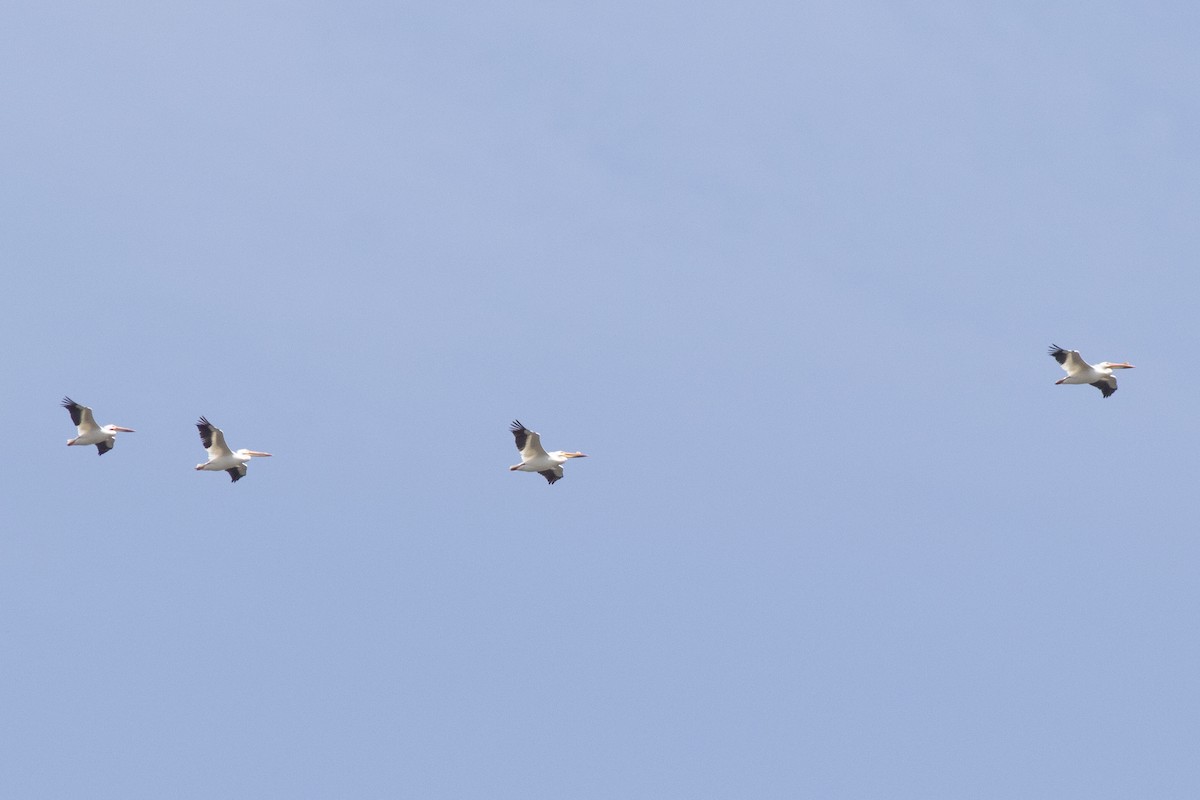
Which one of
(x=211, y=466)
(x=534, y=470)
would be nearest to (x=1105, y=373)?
(x=534, y=470)

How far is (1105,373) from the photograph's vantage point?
6544 cm

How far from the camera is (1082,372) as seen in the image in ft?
214

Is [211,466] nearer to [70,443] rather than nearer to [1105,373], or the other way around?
[70,443]

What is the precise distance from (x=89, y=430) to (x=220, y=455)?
2.83 m

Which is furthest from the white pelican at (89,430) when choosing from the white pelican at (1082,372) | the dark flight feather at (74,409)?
the white pelican at (1082,372)

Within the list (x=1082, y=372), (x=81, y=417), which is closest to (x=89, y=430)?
(x=81, y=417)

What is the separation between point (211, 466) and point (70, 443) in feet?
9.94

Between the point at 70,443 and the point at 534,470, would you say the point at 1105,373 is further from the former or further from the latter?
the point at 70,443

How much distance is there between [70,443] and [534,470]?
916cm

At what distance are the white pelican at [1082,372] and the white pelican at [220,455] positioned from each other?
15.1 metres

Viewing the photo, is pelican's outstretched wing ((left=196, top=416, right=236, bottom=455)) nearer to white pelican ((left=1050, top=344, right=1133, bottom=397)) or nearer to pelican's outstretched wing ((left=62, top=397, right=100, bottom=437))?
pelican's outstretched wing ((left=62, top=397, right=100, bottom=437))

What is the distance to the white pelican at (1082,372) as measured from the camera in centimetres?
6525

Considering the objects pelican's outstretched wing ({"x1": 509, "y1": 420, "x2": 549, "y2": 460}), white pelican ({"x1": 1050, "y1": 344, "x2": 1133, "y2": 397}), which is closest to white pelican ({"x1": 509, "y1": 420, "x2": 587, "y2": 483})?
pelican's outstretched wing ({"x1": 509, "y1": 420, "x2": 549, "y2": 460})

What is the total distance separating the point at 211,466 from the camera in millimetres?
65875
